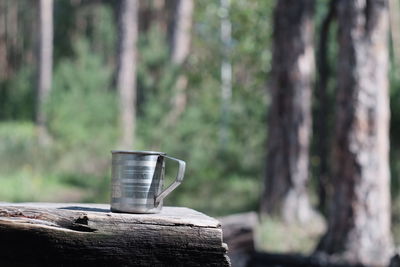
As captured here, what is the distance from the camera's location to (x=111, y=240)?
8.86 ft

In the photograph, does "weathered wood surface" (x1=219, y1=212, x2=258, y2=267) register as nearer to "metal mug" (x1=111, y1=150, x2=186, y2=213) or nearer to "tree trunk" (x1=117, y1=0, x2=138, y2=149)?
"metal mug" (x1=111, y1=150, x2=186, y2=213)

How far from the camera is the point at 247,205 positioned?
41.4ft

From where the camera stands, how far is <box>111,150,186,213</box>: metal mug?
269 cm

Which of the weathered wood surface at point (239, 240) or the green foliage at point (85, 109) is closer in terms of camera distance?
the weathered wood surface at point (239, 240)

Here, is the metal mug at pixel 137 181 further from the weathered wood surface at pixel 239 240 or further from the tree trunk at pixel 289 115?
the tree trunk at pixel 289 115

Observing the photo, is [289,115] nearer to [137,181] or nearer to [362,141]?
[362,141]

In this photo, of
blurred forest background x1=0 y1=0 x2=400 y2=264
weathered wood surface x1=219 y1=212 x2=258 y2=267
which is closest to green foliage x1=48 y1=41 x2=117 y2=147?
blurred forest background x1=0 y1=0 x2=400 y2=264

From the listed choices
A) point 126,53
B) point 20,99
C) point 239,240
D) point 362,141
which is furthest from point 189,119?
point 20,99

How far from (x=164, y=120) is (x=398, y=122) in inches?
190

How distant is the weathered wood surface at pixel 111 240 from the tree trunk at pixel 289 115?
7.82 metres

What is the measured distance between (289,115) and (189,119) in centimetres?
424

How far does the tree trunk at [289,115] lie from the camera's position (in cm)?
1040

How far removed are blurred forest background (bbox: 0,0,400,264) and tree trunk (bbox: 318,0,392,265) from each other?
1.08 meters

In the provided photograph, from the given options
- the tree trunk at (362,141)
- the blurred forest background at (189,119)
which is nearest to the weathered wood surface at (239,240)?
the tree trunk at (362,141)
